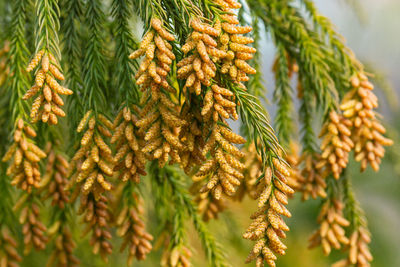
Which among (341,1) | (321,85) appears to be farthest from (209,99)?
(341,1)

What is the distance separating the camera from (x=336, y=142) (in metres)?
1.14

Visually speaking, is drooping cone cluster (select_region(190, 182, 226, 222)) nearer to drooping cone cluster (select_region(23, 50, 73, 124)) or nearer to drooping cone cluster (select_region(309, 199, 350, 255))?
drooping cone cluster (select_region(309, 199, 350, 255))

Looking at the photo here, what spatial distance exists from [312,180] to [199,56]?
2.29ft

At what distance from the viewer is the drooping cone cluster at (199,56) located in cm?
→ 70

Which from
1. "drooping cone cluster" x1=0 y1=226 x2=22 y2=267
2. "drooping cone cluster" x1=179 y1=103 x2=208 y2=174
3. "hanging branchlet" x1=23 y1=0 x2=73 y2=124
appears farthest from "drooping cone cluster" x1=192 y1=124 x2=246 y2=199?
"drooping cone cluster" x1=0 y1=226 x2=22 y2=267

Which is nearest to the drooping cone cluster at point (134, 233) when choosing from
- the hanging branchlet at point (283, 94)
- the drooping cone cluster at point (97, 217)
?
the drooping cone cluster at point (97, 217)

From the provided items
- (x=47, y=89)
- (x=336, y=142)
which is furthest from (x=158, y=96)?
(x=336, y=142)

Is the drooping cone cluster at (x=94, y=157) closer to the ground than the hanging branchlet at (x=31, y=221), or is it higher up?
higher up

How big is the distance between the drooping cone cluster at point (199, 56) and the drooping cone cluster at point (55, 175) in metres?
0.53

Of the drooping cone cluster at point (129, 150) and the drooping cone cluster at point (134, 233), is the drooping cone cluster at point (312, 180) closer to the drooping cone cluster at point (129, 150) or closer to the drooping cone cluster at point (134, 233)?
the drooping cone cluster at point (134, 233)

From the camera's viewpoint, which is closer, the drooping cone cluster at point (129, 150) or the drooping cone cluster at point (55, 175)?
the drooping cone cluster at point (129, 150)

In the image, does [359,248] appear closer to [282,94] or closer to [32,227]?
[282,94]

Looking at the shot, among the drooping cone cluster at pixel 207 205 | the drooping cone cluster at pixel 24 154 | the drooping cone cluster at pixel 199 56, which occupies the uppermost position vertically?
the drooping cone cluster at pixel 199 56

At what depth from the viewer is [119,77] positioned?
0.94 m
